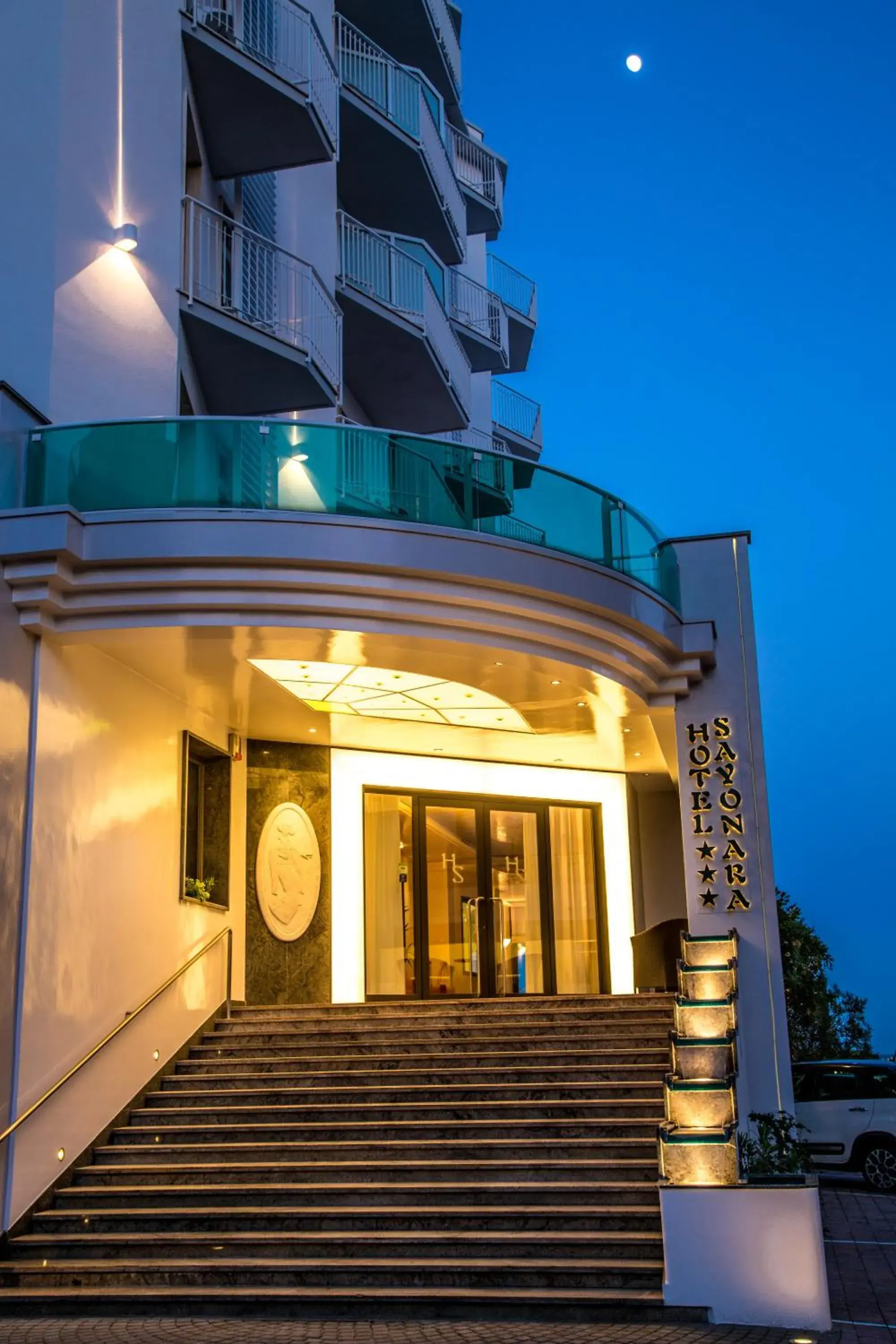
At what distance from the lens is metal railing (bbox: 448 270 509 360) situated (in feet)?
80.7

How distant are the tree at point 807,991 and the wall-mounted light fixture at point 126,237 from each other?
14.8m

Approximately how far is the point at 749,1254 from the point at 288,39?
13583mm

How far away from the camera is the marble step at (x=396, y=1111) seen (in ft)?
36.0

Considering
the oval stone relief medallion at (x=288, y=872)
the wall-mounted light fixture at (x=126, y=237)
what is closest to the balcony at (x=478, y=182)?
the wall-mounted light fixture at (x=126, y=237)

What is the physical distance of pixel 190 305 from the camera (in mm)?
13844

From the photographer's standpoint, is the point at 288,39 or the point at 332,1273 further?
the point at 288,39

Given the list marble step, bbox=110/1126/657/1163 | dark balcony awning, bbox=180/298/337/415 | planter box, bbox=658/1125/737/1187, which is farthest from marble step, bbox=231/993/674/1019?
dark balcony awning, bbox=180/298/337/415

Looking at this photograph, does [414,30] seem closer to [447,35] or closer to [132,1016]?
[447,35]

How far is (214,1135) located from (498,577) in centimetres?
493

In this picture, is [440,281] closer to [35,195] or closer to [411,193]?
[411,193]

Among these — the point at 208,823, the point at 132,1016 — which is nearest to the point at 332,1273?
the point at 132,1016

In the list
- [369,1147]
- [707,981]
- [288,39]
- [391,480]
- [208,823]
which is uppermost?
[288,39]

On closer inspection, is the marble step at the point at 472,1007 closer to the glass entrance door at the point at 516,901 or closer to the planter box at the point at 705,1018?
the planter box at the point at 705,1018

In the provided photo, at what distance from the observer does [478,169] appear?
2778 cm
